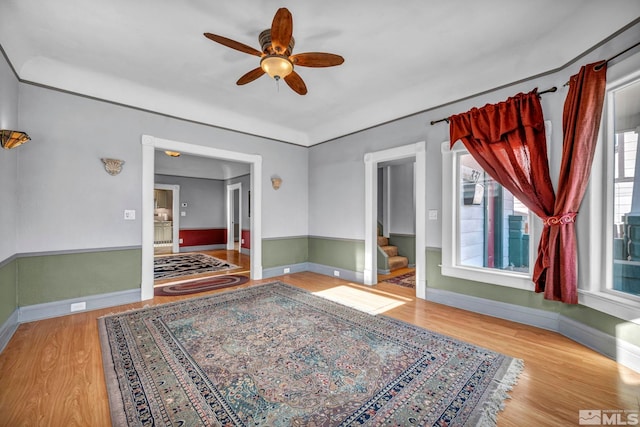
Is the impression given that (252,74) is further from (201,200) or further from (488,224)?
(201,200)

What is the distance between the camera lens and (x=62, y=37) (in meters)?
2.58

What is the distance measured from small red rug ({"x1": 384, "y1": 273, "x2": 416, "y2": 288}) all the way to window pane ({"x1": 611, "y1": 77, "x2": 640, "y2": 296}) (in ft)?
8.06

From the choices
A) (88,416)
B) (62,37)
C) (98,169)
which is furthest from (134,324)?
Answer: (62,37)

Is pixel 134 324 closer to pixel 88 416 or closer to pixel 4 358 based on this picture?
pixel 4 358

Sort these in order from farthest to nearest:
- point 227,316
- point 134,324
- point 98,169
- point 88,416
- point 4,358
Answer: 1. point 98,169
2. point 227,316
3. point 134,324
4. point 4,358
5. point 88,416

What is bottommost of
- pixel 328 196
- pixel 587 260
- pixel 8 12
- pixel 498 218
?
pixel 587 260

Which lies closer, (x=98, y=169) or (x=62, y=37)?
(x=62, y=37)

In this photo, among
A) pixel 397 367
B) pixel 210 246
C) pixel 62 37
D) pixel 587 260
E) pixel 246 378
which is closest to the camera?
pixel 246 378

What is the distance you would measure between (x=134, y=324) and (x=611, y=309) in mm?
4271

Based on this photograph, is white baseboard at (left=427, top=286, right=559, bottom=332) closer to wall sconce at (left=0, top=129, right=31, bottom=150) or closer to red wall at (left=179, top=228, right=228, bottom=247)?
wall sconce at (left=0, top=129, right=31, bottom=150)

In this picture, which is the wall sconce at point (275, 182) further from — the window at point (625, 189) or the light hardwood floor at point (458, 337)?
the window at point (625, 189)

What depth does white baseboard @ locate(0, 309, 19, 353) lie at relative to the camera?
2381mm

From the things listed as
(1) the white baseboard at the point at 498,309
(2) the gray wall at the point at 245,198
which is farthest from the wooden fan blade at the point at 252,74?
(2) the gray wall at the point at 245,198

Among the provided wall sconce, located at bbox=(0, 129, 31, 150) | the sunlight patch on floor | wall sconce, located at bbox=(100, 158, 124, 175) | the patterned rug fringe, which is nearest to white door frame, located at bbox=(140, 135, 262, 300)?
wall sconce, located at bbox=(100, 158, 124, 175)
